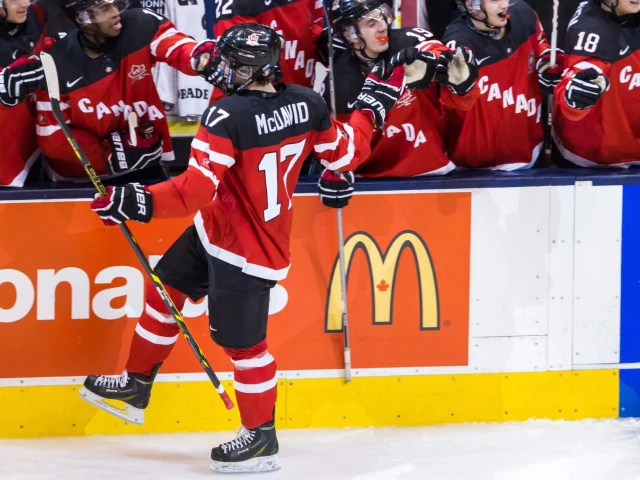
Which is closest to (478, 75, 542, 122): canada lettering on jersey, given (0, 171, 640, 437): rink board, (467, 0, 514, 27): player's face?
(467, 0, 514, 27): player's face

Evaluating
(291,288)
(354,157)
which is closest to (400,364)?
(291,288)

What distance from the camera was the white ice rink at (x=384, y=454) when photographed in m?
3.80

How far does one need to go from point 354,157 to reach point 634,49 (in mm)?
1331

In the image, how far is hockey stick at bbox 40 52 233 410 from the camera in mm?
3641

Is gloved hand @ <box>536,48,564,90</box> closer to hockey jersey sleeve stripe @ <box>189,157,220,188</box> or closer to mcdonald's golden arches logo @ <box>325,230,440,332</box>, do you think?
mcdonald's golden arches logo @ <box>325,230,440,332</box>

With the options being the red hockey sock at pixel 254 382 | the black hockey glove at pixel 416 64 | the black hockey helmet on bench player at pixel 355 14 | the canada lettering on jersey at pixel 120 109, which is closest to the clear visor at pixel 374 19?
the black hockey helmet on bench player at pixel 355 14

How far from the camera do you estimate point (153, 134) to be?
13.8 feet

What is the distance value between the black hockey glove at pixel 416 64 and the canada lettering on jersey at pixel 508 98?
261mm

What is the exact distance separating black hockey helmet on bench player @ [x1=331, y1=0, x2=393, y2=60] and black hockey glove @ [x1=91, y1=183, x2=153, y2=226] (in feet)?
3.92

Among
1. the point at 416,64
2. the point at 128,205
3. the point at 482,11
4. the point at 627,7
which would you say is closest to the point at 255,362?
the point at 128,205

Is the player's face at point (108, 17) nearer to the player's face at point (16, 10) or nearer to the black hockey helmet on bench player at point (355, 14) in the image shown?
the player's face at point (16, 10)

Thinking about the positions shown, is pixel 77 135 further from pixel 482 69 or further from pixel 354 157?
pixel 482 69

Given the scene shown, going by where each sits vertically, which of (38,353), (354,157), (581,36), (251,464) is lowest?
(251,464)

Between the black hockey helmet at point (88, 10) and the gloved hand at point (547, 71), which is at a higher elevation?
the black hockey helmet at point (88, 10)
